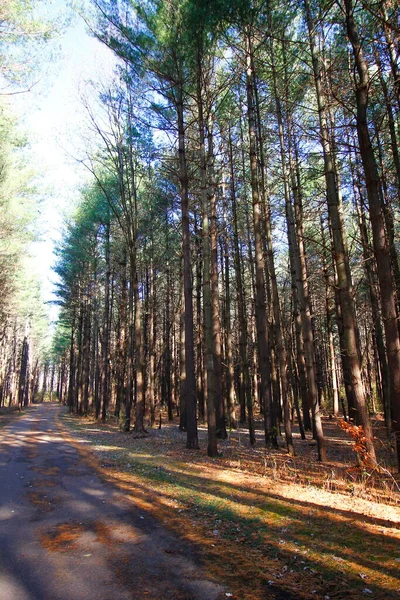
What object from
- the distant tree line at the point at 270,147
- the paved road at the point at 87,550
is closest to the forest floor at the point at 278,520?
the paved road at the point at 87,550

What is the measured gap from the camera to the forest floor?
3387mm

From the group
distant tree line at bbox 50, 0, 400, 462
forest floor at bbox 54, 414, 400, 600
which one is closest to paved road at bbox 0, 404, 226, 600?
forest floor at bbox 54, 414, 400, 600

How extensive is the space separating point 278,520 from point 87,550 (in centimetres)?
239

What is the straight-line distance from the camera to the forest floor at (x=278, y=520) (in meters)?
3.39

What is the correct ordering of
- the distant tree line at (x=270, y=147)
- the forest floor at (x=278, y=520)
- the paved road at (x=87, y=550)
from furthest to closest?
the distant tree line at (x=270, y=147) → the forest floor at (x=278, y=520) → the paved road at (x=87, y=550)

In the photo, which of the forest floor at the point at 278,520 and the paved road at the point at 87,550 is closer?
the paved road at the point at 87,550

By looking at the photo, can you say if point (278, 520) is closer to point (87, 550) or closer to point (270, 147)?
point (87, 550)

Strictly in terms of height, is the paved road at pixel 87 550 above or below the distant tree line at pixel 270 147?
below

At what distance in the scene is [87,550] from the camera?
3.97m

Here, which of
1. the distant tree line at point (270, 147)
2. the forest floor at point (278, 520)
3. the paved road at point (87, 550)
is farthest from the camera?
the distant tree line at point (270, 147)

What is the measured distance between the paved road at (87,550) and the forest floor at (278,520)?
0.98ft

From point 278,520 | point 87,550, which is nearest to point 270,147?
point 278,520

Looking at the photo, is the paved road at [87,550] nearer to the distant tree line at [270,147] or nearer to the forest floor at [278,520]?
the forest floor at [278,520]

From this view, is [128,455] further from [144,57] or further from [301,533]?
[144,57]
